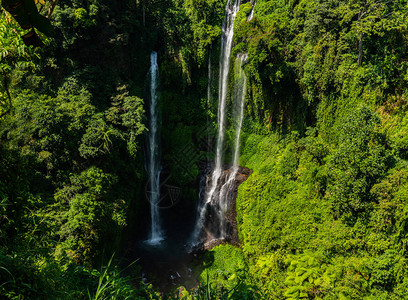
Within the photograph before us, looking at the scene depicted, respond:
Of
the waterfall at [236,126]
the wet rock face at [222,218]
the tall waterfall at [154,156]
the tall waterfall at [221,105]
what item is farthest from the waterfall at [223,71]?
the tall waterfall at [154,156]

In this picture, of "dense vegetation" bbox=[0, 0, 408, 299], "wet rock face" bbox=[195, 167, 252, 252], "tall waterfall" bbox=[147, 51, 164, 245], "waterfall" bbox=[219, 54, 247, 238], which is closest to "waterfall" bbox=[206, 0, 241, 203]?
"dense vegetation" bbox=[0, 0, 408, 299]

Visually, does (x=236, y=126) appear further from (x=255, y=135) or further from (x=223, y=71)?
(x=223, y=71)

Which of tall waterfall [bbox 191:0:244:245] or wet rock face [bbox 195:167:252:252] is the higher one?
tall waterfall [bbox 191:0:244:245]

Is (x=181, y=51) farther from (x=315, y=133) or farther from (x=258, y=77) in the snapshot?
(x=315, y=133)

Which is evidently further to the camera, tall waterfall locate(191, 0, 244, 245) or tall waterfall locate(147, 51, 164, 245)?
tall waterfall locate(147, 51, 164, 245)

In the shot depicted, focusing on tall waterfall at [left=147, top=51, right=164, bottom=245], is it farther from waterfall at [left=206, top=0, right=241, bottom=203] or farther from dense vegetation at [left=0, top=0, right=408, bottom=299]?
waterfall at [left=206, top=0, right=241, bottom=203]

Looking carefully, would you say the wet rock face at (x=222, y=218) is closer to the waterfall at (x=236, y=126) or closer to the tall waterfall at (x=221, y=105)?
A: the waterfall at (x=236, y=126)
